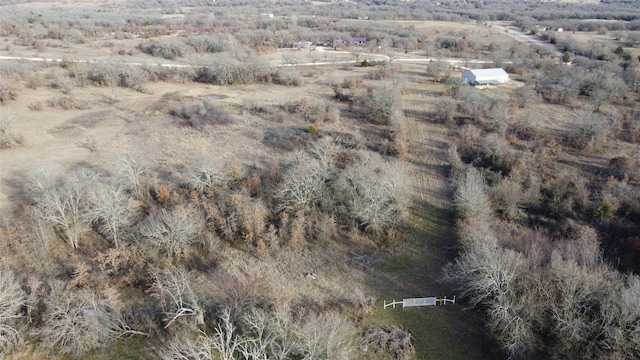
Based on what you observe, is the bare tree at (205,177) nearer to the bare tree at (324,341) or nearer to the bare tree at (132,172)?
the bare tree at (132,172)

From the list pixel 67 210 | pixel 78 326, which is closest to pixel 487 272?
pixel 78 326

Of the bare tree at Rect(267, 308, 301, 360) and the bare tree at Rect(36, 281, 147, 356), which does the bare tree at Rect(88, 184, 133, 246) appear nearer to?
the bare tree at Rect(36, 281, 147, 356)

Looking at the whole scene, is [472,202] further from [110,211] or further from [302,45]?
[302,45]

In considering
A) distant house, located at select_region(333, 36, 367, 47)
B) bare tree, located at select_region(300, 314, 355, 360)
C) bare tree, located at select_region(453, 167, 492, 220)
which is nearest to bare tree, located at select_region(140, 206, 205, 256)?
bare tree, located at select_region(300, 314, 355, 360)

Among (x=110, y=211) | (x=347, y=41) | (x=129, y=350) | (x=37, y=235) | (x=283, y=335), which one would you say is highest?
(x=347, y=41)

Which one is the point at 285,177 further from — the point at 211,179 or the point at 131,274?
the point at 131,274
